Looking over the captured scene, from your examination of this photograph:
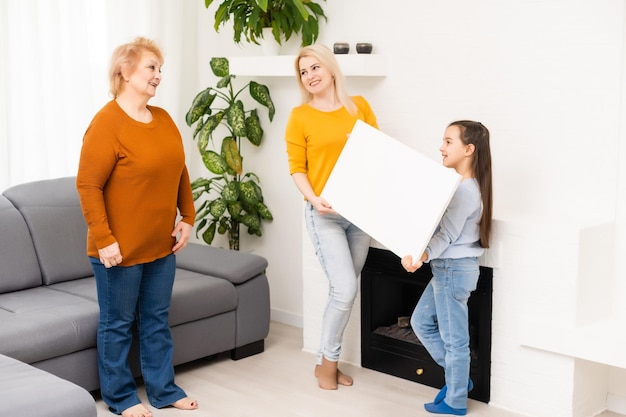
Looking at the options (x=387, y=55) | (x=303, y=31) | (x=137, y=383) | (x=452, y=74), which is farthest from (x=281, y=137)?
(x=137, y=383)

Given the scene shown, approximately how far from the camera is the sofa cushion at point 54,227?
3.86m

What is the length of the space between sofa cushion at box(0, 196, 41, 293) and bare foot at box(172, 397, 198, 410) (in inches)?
36.5

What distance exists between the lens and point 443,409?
333cm

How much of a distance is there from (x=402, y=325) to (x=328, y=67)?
4.14ft

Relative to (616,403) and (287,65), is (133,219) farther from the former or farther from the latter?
(616,403)

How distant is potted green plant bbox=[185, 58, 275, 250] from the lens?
4473mm

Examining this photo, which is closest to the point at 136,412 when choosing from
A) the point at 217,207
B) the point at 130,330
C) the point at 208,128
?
the point at 130,330

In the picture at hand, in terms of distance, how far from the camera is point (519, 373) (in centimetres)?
332

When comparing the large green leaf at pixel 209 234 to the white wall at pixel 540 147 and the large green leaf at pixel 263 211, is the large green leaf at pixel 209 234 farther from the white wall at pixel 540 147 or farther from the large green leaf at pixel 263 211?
the white wall at pixel 540 147

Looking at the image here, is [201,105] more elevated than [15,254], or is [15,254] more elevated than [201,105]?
[201,105]

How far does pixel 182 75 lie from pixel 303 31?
98cm

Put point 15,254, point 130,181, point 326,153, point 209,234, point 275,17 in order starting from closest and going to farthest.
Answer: point 130,181
point 326,153
point 15,254
point 275,17
point 209,234

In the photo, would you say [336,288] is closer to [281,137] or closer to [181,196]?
[181,196]

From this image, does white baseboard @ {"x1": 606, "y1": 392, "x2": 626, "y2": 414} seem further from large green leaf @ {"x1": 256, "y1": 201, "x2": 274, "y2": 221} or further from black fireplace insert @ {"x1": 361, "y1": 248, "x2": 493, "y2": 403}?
large green leaf @ {"x1": 256, "y1": 201, "x2": 274, "y2": 221}
